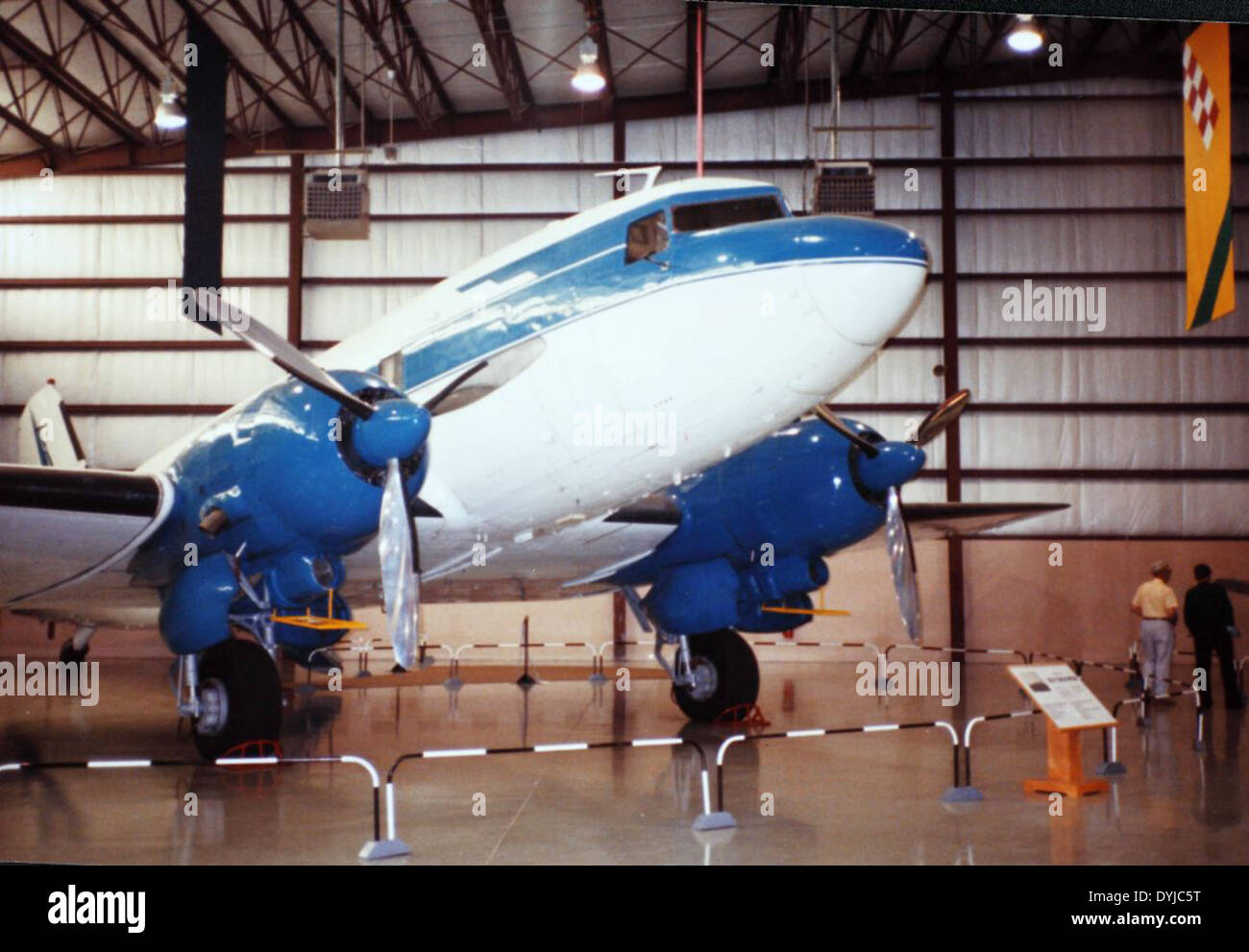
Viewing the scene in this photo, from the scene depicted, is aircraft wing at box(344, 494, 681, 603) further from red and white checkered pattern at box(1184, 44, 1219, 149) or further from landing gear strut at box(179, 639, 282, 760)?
red and white checkered pattern at box(1184, 44, 1219, 149)

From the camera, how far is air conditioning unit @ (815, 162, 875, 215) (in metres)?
16.5

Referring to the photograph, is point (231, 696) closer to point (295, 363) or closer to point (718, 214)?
point (295, 363)

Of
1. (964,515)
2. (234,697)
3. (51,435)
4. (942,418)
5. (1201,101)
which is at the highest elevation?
(1201,101)

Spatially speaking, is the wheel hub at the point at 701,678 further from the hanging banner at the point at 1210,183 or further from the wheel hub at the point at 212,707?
the hanging banner at the point at 1210,183

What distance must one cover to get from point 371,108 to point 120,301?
20.0 feet

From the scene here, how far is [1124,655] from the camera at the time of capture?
23547 mm

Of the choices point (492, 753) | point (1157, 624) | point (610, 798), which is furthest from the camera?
point (1157, 624)

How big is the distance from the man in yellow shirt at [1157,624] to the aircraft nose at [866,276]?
323 inches

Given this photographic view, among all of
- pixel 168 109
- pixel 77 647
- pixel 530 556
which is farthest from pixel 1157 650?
pixel 168 109

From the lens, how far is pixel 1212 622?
15062 mm

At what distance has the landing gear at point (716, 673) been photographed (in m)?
13.3

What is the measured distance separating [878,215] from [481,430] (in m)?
17.4
